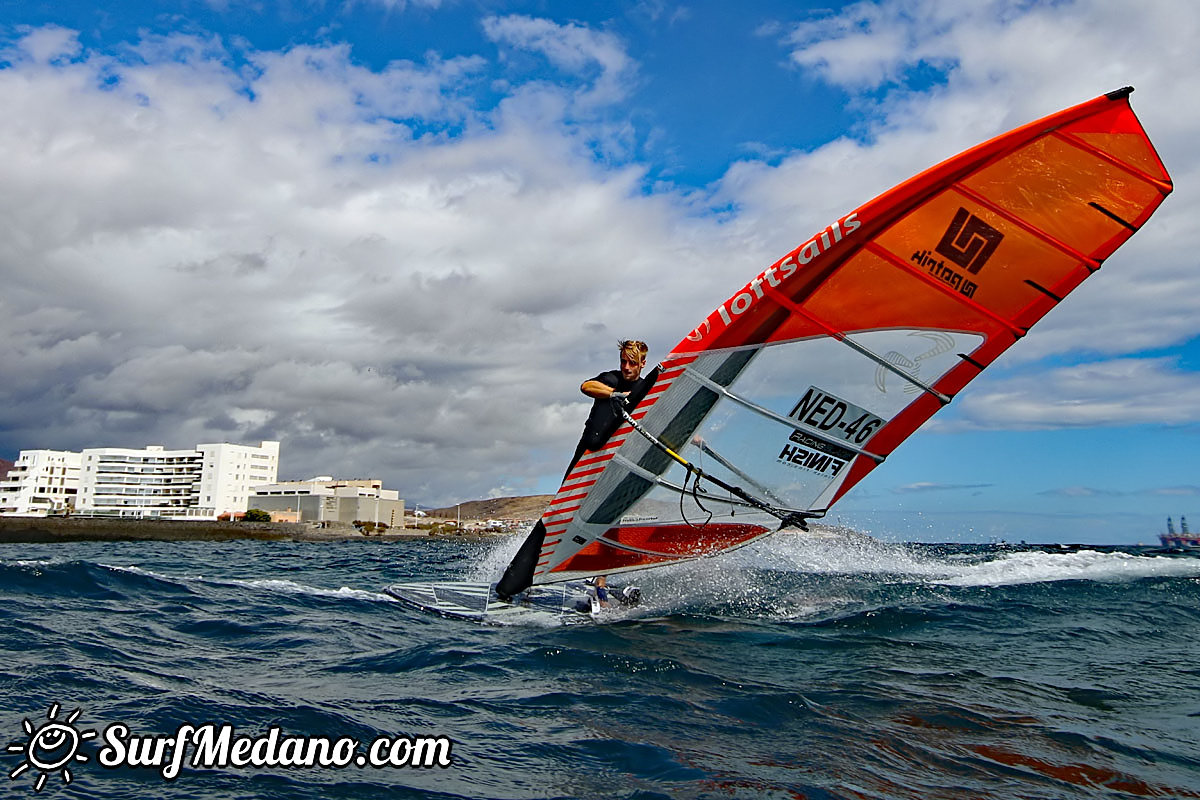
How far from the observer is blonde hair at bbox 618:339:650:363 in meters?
7.99

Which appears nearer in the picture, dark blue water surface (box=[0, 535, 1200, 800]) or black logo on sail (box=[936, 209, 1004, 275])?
dark blue water surface (box=[0, 535, 1200, 800])

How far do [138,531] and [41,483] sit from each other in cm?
6500

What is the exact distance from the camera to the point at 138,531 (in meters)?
52.9

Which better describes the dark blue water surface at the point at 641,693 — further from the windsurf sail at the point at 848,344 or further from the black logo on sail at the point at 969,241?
Result: the black logo on sail at the point at 969,241

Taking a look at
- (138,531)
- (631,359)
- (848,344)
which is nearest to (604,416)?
(631,359)

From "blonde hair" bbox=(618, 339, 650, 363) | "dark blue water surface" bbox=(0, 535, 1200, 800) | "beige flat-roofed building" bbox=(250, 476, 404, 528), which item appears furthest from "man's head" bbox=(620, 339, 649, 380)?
"beige flat-roofed building" bbox=(250, 476, 404, 528)

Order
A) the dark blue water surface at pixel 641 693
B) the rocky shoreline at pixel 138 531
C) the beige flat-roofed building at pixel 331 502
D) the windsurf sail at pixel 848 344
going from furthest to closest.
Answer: the beige flat-roofed building at pixel 331 502
the rocky shoreline at pixel 138 531
the windsurf sail at pixel 848 344
the dark blue water surface at pixel 641 693

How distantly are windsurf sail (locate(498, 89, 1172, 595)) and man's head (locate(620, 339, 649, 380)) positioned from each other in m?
0.54

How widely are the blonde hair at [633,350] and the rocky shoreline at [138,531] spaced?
51524 mm

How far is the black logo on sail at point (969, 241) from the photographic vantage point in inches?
253

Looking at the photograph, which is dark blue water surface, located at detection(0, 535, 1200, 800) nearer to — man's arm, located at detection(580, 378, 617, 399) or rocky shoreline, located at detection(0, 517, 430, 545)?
man's arm, located at detection(580, 378, 617, 399)

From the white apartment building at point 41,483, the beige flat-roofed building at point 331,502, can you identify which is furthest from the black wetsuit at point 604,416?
the white apartment building at point 41,483

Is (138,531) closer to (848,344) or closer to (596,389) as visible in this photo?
(596,389)

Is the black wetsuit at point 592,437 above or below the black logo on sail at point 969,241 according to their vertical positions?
below
